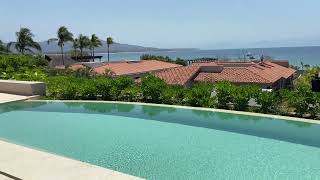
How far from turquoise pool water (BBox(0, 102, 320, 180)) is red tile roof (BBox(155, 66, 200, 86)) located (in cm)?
1170

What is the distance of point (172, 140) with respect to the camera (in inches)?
484

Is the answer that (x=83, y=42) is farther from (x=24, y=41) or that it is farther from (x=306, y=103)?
(x=306, y=103)

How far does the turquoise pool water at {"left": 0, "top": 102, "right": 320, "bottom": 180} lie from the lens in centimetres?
953

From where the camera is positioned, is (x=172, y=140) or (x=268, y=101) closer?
(x=172, y=140)

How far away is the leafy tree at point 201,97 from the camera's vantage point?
56.0 ft

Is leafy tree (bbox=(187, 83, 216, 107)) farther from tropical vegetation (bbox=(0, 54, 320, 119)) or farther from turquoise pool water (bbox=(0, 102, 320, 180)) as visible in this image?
turquoise pool water (bbox=(0, 102, 320, 180))

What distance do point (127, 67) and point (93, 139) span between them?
27.4 meters

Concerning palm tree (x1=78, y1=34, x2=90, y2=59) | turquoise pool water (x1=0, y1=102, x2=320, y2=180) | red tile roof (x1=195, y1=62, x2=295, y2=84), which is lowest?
turquoise pool water (x1=0, y1=102, x2=320, y2=180)

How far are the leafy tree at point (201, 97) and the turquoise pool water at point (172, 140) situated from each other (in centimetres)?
105

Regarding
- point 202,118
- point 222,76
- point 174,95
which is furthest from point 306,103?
point 222,76

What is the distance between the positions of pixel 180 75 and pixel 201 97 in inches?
524

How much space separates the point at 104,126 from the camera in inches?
574

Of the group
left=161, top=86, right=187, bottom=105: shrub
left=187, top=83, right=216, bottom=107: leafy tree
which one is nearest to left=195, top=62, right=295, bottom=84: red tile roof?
left=161, top=86, right=187, bottom=105: shrub

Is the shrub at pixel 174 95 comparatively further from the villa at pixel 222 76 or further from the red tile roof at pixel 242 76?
the red tile roof at pixel 242 76
